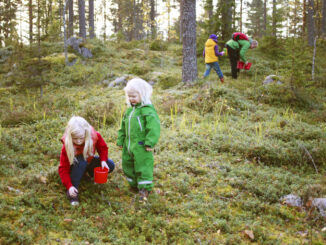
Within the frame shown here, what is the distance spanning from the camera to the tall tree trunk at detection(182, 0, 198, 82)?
9.91 metres

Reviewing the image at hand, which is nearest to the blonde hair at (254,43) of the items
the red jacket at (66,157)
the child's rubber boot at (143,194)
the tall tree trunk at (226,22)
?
the tall tree trunk at (226,22)

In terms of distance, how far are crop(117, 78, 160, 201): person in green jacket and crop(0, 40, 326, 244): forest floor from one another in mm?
396

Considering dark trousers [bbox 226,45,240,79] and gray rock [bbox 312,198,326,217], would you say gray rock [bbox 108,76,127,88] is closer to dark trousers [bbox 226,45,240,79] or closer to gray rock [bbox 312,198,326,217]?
dark trousers [bbox 226,45,240,79]

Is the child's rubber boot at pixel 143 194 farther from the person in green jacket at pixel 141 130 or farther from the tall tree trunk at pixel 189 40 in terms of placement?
the tall tree trunk at pixel 189 40

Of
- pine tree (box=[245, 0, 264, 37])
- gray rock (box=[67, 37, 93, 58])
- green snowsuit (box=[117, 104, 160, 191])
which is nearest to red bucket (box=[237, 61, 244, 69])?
green snowsuit (box=[117, 104, 160, 191])

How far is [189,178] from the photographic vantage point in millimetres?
4758

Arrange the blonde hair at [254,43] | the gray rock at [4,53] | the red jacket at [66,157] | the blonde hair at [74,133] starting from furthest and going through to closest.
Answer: the gray rock at [4,53], the blonde hair at [254,43], the red jacket at [66,157], the blonde hair at [74,133]

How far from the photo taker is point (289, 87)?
29.5 ft

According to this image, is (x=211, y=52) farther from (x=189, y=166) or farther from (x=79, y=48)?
(x=79, y=48)

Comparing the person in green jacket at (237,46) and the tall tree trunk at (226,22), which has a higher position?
the tall tree trunk at (226,22)

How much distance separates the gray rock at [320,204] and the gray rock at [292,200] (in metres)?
0.22

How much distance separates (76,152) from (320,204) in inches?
144

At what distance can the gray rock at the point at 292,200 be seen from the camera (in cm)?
405

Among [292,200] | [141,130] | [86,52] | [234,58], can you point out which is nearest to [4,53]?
[86,52]
